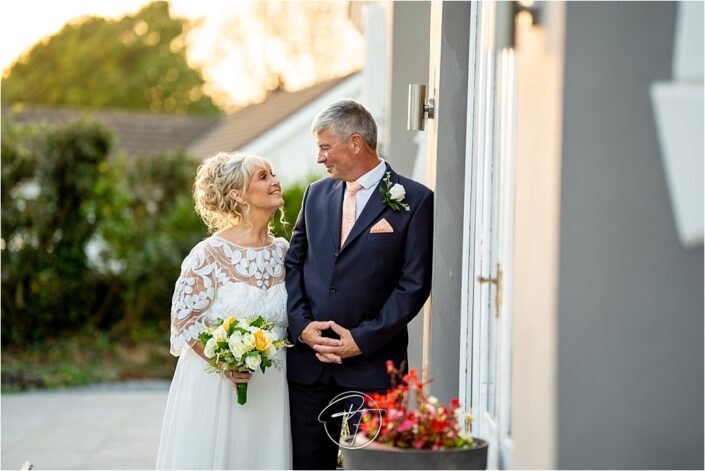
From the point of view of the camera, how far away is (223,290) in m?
4.41

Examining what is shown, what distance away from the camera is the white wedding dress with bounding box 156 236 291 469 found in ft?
14.3

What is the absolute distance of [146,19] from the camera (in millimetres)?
37750

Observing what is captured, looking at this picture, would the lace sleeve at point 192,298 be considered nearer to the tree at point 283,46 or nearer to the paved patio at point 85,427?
the paved patio at point 85,427

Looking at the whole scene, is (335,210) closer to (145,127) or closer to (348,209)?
(348,209)

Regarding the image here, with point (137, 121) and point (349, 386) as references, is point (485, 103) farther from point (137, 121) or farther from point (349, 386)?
point (137, 121)

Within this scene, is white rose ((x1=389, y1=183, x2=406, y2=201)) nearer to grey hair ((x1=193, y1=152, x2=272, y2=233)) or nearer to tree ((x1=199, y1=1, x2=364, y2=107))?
grey hair ((x1=193, y1=152, x2=272, y2=233))

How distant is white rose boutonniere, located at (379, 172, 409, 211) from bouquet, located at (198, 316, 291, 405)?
0.70 metres

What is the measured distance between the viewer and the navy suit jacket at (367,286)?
4.21 metres

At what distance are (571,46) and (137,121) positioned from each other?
2446cm

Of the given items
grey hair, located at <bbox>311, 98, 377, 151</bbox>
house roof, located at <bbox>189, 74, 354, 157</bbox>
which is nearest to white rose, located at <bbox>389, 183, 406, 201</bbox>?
grey hair, located at <bbox>311, 98, 377, 151</bbox>

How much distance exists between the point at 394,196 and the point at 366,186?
166 mm

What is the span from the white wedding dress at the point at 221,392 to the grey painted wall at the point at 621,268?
2262 mm

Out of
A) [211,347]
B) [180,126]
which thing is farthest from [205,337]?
[180,126]

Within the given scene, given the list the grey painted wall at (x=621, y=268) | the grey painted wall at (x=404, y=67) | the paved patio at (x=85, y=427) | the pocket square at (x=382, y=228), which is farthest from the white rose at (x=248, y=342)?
the grey painted wall at (x=404, y=67)
